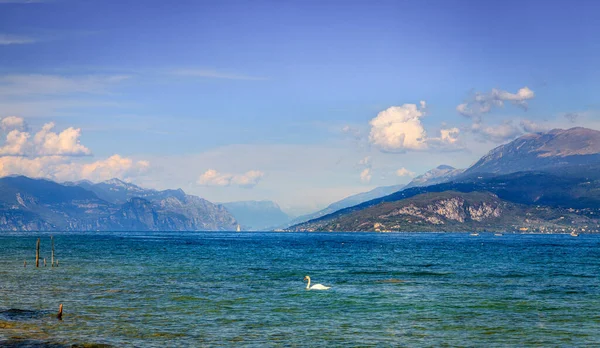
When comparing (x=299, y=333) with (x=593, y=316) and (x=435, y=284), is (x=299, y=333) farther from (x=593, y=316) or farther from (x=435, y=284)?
(x=435, y=284)

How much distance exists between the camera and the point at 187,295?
69.4 m

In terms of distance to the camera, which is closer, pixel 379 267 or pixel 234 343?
pixel 234 343

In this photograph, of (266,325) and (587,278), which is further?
(587,278)

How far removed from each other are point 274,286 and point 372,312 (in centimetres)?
2551

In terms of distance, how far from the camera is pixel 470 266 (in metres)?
120

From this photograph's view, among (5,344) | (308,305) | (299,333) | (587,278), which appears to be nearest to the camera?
(5,344)

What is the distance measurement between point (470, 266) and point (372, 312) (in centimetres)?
6692

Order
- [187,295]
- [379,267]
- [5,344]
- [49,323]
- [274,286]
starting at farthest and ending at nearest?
[379,267] < [274,286] < [187,295] < [49,323] < [5,344]

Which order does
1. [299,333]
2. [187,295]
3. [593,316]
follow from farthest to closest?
[187,295]
[593,316]
[299,333]

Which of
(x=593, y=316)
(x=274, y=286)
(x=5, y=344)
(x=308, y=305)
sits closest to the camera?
(x=5, y=344)

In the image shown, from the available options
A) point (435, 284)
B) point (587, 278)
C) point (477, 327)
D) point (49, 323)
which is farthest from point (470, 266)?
point (49, 323)

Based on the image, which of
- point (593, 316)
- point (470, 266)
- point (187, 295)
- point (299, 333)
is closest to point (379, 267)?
point (470, 266)

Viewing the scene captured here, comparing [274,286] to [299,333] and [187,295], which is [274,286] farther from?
[299,333]

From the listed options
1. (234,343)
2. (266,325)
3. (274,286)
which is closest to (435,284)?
(274,286)
